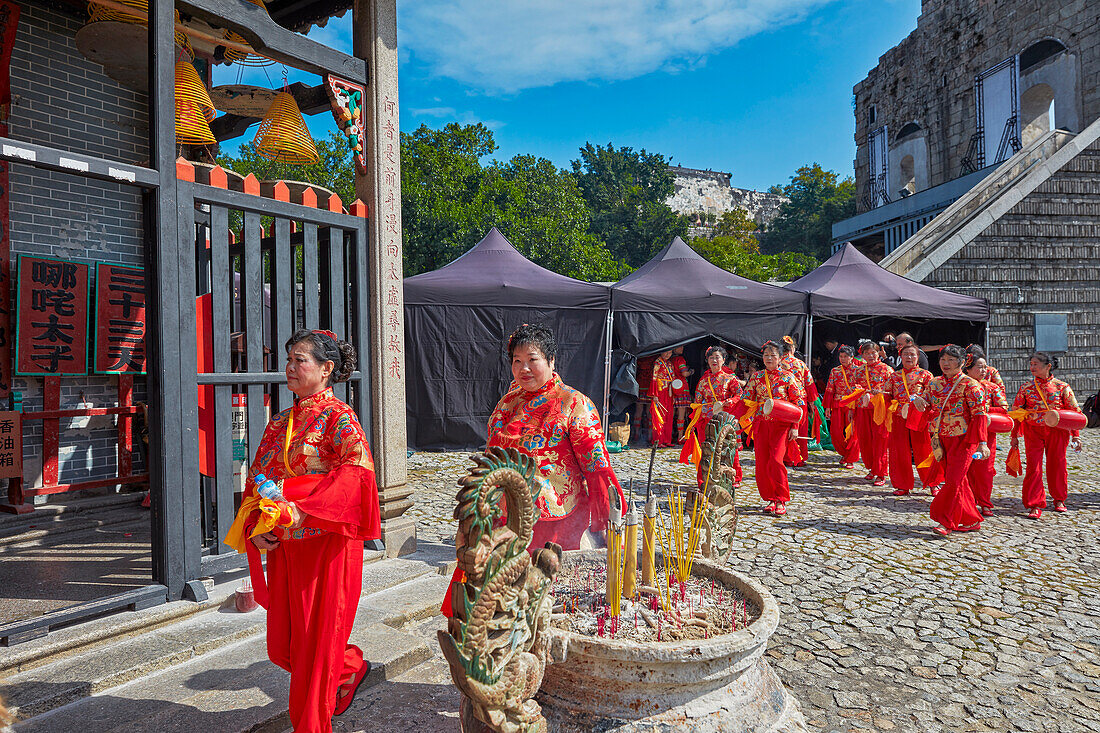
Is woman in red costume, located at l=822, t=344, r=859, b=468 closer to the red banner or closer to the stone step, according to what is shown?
the stone step

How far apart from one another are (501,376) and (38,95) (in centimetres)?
646

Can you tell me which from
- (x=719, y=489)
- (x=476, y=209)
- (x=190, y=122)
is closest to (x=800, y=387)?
(x=719, y=489)

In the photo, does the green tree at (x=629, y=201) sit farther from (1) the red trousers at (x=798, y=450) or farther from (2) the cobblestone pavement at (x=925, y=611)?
(2) the cobblestone pavement at (x=925, y=611)

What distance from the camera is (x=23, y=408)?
577 cm

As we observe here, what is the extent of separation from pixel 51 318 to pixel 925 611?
703 cm

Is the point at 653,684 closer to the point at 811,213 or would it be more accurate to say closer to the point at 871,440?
the point at 871,440

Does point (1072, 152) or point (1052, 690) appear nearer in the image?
point (1052, 690)

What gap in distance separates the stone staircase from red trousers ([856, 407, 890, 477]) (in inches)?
255

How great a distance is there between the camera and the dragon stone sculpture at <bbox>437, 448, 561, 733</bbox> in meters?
1.93

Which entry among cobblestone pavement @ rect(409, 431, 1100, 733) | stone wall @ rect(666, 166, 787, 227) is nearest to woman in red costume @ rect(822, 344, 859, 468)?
cobblestone pavement @ rect(409, 431, 1100, 733)

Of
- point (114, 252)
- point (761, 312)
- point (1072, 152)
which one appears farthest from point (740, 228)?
point (114, 252)

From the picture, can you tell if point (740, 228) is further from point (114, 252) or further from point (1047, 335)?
point (114, 252)

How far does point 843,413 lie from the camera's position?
9656mm

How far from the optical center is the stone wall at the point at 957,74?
1644 cm
